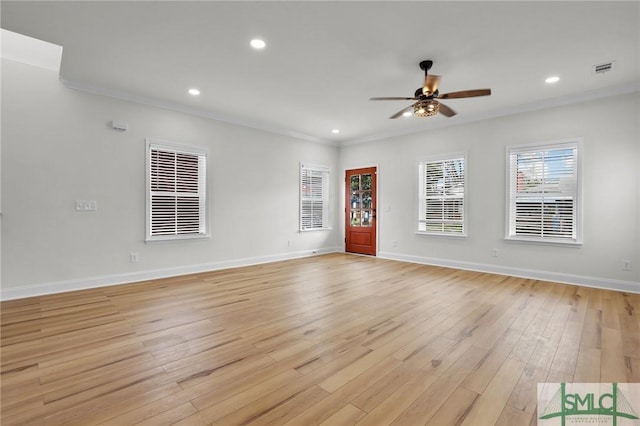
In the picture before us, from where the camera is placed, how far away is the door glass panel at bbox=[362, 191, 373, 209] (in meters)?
7.50

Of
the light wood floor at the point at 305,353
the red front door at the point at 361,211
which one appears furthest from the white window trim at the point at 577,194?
the red front door at the point at 361,211

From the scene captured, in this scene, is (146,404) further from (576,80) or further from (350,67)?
(576,80)

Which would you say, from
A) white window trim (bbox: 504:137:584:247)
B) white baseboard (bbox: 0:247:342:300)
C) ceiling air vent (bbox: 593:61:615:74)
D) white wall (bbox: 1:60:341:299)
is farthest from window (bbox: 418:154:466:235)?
white wall (bbox: 1:60:341:299)

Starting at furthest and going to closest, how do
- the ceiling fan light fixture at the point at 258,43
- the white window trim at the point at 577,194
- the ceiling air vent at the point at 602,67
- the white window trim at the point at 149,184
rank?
the white window trim at the point at 149,184
the white window trim at the point at 577,194
the ceiling air vent at the point at 602,67
the ceiling fan light fixture at the point at 258,43

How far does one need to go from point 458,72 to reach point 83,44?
4.54 meters

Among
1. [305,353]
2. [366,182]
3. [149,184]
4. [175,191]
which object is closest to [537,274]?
[366,182]

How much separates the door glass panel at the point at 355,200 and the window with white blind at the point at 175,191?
3830mm

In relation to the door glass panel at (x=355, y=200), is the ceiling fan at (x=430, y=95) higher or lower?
higher

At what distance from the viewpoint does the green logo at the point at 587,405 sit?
67.1 inches

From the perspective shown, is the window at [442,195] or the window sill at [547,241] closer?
the window sill at [547,241]

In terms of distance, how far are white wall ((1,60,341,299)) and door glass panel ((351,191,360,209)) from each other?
2805 mm

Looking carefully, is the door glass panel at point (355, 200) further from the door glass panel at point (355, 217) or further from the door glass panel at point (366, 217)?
the door glass panel at point (366, 217)

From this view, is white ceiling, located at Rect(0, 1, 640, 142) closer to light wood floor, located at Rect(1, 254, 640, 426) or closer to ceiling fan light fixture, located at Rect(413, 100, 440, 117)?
ceiling fan light fixture, located at Rect(413, 100, 440, 117)

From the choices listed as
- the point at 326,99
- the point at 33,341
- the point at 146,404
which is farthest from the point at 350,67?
the point at 33,341
